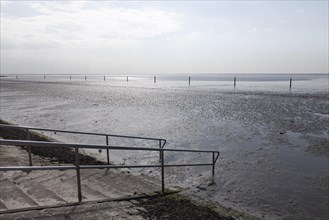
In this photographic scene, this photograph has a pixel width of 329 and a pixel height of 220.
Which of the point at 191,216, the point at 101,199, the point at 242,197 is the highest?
the point at 101,199

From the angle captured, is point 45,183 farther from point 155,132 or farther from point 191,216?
point 155,132

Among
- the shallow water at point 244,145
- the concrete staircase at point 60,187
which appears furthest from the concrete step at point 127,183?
the shallow water at point 244,145

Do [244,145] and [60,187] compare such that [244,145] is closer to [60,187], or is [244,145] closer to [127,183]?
[127,183]

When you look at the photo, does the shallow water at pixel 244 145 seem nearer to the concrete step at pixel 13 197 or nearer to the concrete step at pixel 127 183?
the concrete step at pixel 127 183

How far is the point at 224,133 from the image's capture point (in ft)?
51.1

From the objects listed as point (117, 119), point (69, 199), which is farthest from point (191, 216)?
point (117, 119)

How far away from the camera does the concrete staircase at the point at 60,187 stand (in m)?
4.88

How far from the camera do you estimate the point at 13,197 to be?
4879 mm

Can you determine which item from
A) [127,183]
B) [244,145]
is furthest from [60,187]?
[244,145]

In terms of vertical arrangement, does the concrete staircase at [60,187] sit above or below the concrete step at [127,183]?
above

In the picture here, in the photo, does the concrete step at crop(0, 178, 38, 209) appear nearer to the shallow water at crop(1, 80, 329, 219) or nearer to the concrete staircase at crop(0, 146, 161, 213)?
the concrete staircase at crop(0, 146, 161, 213)

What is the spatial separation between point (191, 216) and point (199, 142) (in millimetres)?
8365

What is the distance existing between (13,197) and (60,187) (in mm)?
1055

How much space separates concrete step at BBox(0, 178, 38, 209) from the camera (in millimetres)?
4575
